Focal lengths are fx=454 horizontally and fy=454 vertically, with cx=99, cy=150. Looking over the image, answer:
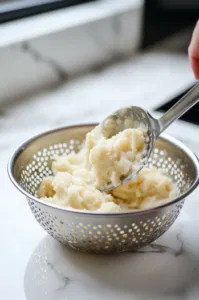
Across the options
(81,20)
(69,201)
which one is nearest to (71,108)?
(81,20)

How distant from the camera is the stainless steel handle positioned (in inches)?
32.0

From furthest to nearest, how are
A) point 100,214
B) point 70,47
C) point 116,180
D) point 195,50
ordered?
point 70,47, point 195,50, point 116,180, point 100,214

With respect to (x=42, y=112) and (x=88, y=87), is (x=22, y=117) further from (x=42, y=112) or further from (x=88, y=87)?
(x=88, y=87)

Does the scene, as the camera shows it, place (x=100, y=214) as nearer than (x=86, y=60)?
Answer: Yes

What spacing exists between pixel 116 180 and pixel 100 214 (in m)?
0.15

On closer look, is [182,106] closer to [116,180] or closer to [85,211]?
Result: [116,180]

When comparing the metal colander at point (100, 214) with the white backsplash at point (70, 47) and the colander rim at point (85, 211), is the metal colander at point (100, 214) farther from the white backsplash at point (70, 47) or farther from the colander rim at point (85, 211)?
the white backsplash at point (70, 47)

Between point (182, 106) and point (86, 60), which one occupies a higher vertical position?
point (182, 106)

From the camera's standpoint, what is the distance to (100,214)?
2.10 ft

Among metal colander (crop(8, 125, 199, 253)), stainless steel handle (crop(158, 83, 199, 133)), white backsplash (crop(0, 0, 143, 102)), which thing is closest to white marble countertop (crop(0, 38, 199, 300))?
metal colander (crop(8, 125, 199, 253))

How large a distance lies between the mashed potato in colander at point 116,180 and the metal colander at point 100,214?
5 cm

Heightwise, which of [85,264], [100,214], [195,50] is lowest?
[85,264]

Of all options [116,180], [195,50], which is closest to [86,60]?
[195,50]

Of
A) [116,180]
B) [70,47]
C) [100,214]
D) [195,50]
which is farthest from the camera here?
[70,47]
